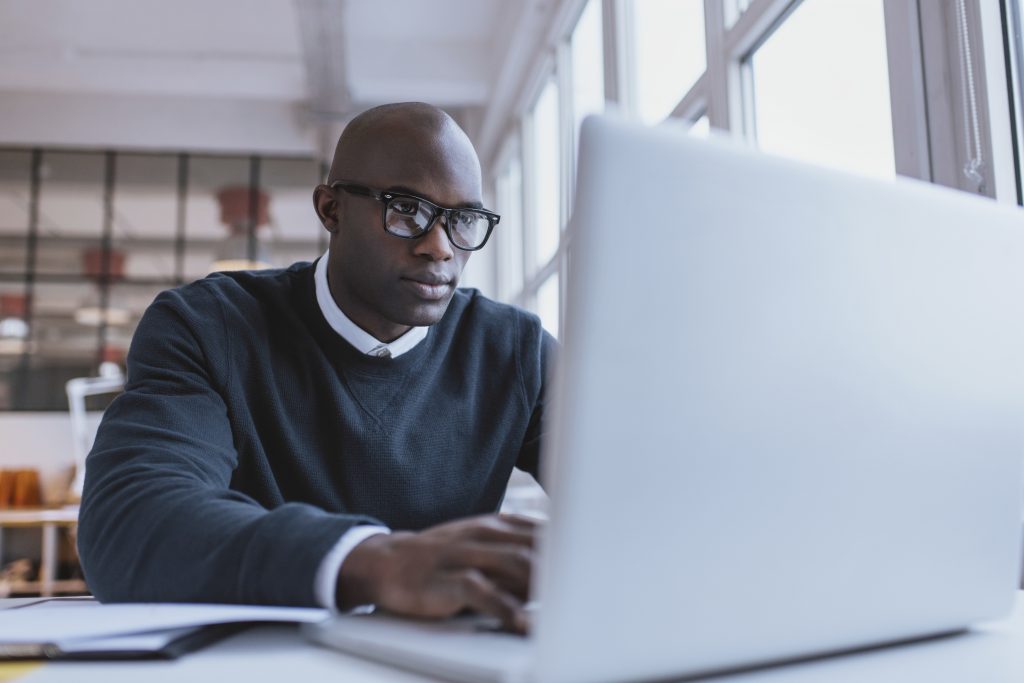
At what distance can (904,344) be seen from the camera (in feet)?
1.57

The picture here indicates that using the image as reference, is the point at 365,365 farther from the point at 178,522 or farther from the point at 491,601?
the point at 491,601

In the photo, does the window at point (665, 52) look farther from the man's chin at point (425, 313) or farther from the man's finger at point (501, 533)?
the man's finger at point (501, 533)

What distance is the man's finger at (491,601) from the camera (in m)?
0.46

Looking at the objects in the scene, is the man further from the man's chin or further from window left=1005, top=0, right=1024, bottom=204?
window left=1005, top=0, right=1024, bottom=204

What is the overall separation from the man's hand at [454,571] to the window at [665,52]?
2.08 m

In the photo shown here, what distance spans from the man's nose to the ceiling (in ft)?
11.9

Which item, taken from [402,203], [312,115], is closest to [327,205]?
[402,203]

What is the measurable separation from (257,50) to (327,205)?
4.58 m

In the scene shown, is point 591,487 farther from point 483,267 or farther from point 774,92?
point 483,267

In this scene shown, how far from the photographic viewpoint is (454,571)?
481mm

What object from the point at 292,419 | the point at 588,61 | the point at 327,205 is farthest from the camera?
the point at 588,61

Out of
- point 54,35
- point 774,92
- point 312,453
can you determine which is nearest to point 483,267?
→ point 54,35

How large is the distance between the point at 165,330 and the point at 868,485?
838 millimetres

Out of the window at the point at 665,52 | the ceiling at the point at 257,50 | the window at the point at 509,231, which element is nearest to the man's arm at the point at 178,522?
the window at the point at 665,52
